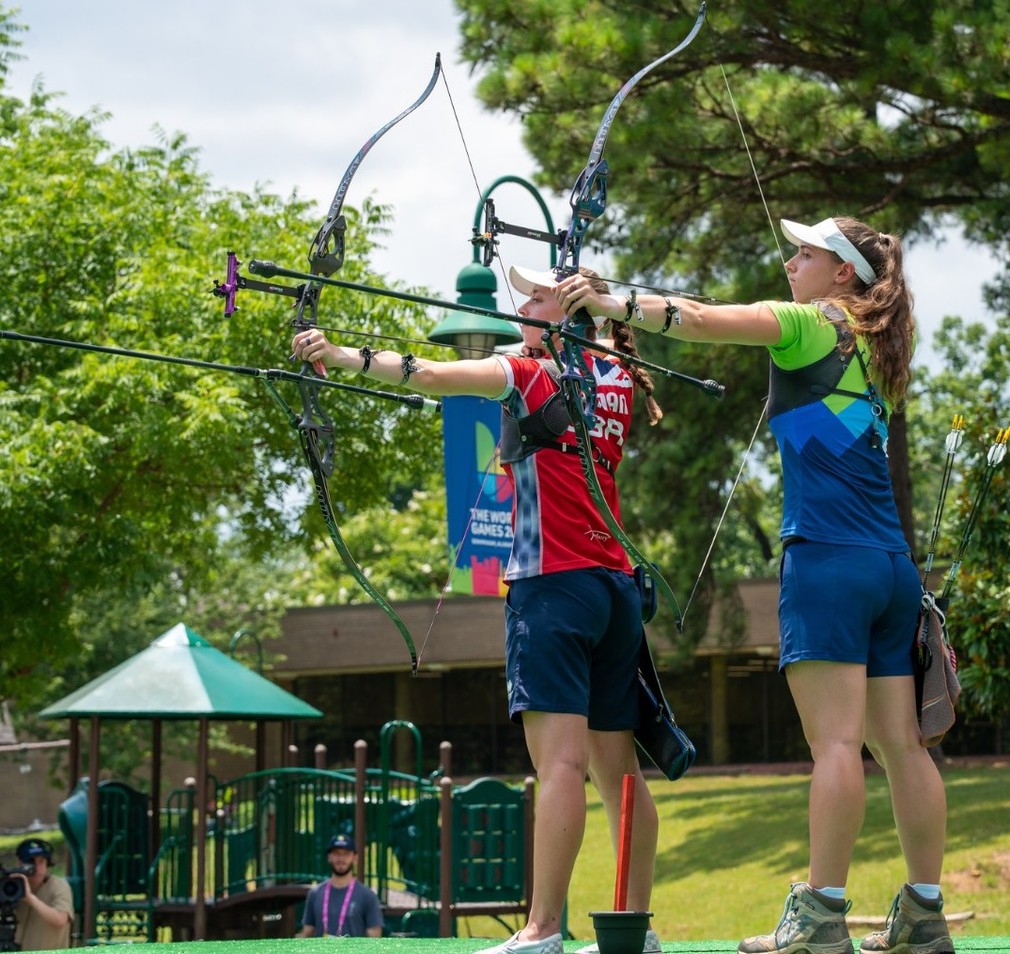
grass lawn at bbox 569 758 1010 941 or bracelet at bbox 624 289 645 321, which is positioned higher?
bracelet at bbox 624 289 645 321

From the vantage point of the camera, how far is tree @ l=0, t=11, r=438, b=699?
15.2 metres

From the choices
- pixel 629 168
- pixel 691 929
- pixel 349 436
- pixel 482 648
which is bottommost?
pixel 691 929

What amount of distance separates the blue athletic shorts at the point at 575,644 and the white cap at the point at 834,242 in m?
1.04

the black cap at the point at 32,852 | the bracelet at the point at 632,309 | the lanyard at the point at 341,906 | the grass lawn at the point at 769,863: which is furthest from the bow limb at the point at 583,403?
the grass lawn at the point at 769,863

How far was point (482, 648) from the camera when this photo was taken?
116 feet

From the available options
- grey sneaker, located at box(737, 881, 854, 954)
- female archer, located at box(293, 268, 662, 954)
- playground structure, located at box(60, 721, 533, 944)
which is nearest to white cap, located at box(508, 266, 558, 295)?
female archer, located at box(293, 268, 662, 954)

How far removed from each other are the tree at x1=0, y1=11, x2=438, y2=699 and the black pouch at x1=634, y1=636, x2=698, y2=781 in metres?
10.7

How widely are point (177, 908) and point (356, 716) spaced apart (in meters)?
26.5

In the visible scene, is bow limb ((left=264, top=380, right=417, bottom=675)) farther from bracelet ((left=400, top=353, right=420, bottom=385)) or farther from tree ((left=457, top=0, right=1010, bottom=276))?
tree ((left=457, top=0, right=1010, bottom=276))

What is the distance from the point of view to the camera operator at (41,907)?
10875 millimetres

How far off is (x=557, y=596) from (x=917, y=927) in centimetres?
128

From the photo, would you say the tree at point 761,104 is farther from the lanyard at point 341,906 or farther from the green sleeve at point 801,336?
the green sleeve at point 801,336

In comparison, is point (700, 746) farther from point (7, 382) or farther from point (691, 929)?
point (7, 382)

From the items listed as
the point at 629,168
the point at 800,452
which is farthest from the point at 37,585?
the point at 800,452
